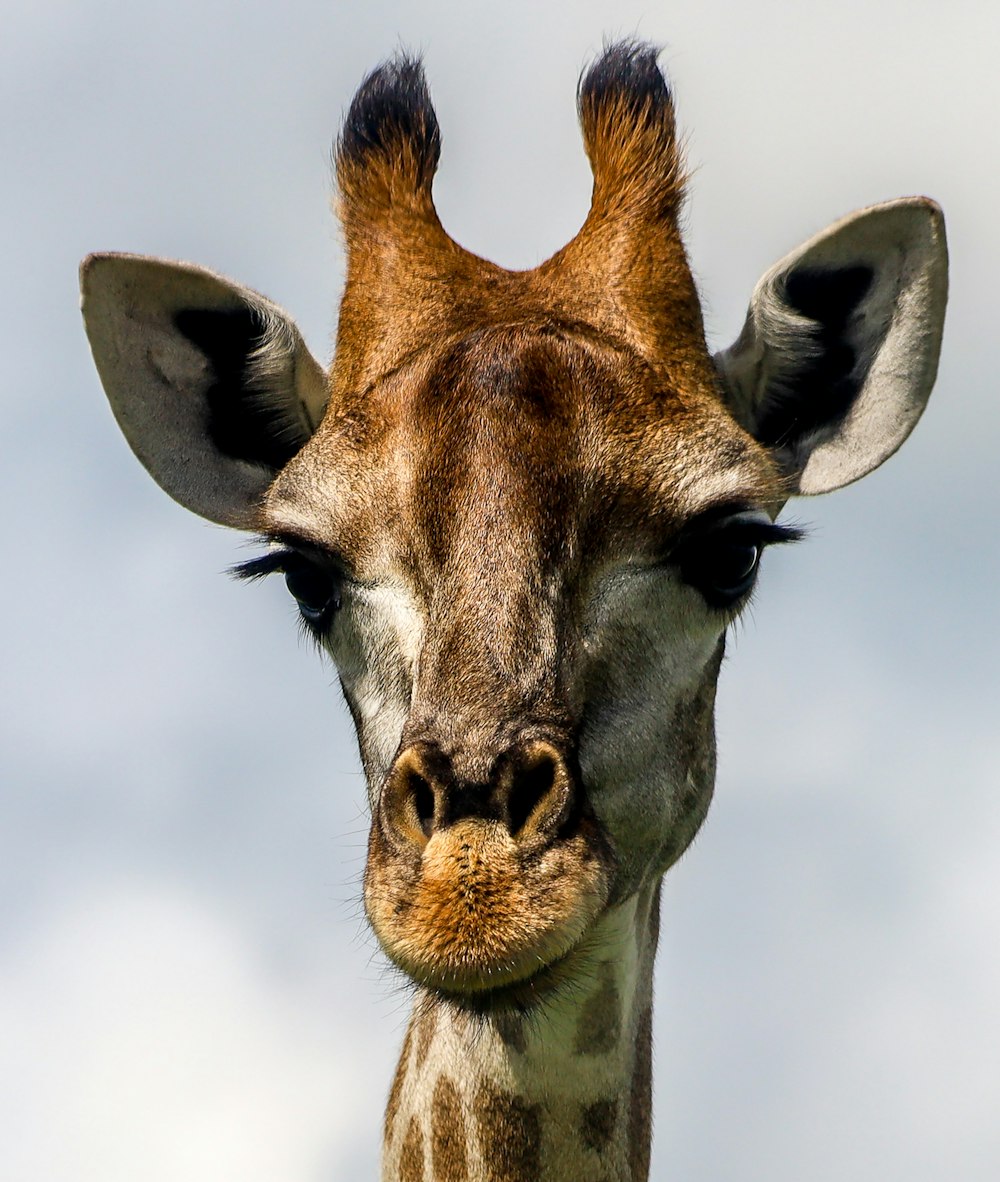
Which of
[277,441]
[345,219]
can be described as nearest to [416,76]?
[345,219]

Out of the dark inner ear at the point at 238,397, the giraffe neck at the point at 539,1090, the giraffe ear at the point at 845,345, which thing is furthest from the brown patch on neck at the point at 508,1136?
the dark inner ear at the point at 238,397

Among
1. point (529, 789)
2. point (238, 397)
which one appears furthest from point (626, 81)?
point (529, 789)

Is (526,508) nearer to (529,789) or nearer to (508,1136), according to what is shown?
(529,789)

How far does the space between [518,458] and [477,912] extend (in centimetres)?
205

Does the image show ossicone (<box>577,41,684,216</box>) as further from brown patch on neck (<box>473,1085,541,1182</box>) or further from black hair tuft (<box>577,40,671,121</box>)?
brown patch on neck (<box>473,1085,541,1182</box>)

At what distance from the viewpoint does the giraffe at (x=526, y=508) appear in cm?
609

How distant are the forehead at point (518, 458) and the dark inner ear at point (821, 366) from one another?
85 centimetres

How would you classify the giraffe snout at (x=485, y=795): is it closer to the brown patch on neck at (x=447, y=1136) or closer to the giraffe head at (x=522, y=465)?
the giraffe head at (x=522, y=465)

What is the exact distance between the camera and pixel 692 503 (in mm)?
7242

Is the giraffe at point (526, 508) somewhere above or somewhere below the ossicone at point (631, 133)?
below

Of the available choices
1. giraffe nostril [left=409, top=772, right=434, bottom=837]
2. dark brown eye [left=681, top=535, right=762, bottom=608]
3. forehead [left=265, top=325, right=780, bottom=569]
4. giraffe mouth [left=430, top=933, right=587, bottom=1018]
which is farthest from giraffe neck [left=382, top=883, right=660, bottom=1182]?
forehead [left=265, top=325, right=780, bottom=569]

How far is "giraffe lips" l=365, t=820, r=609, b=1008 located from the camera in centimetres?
571

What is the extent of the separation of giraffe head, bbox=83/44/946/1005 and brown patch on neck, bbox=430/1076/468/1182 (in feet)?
4.29

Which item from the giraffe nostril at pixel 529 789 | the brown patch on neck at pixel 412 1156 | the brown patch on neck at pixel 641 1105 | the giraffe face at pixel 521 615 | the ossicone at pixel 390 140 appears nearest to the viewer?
the giraffe face at pixel 521 615
